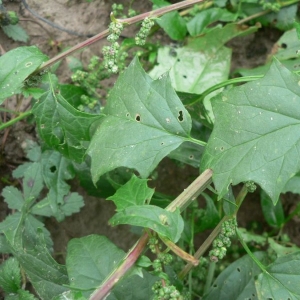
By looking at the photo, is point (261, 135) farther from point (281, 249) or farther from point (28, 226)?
point (28, 226)

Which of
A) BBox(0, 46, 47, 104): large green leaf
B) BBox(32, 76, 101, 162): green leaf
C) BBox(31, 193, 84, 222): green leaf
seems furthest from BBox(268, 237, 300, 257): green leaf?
BBox(0, 46, 47, 104): large green leaf

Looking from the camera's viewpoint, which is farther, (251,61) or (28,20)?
(251,61)

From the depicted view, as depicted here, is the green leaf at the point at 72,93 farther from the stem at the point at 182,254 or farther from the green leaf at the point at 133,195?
the stem at the point at 182,254

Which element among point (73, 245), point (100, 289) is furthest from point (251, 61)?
point (100, 289)

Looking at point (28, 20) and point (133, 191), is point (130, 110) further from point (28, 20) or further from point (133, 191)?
point (28, 20)

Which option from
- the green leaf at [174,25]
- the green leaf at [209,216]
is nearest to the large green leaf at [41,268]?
the green leaf at [209,216]

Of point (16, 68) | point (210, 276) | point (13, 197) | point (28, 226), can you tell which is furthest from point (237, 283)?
point (16, 68)
